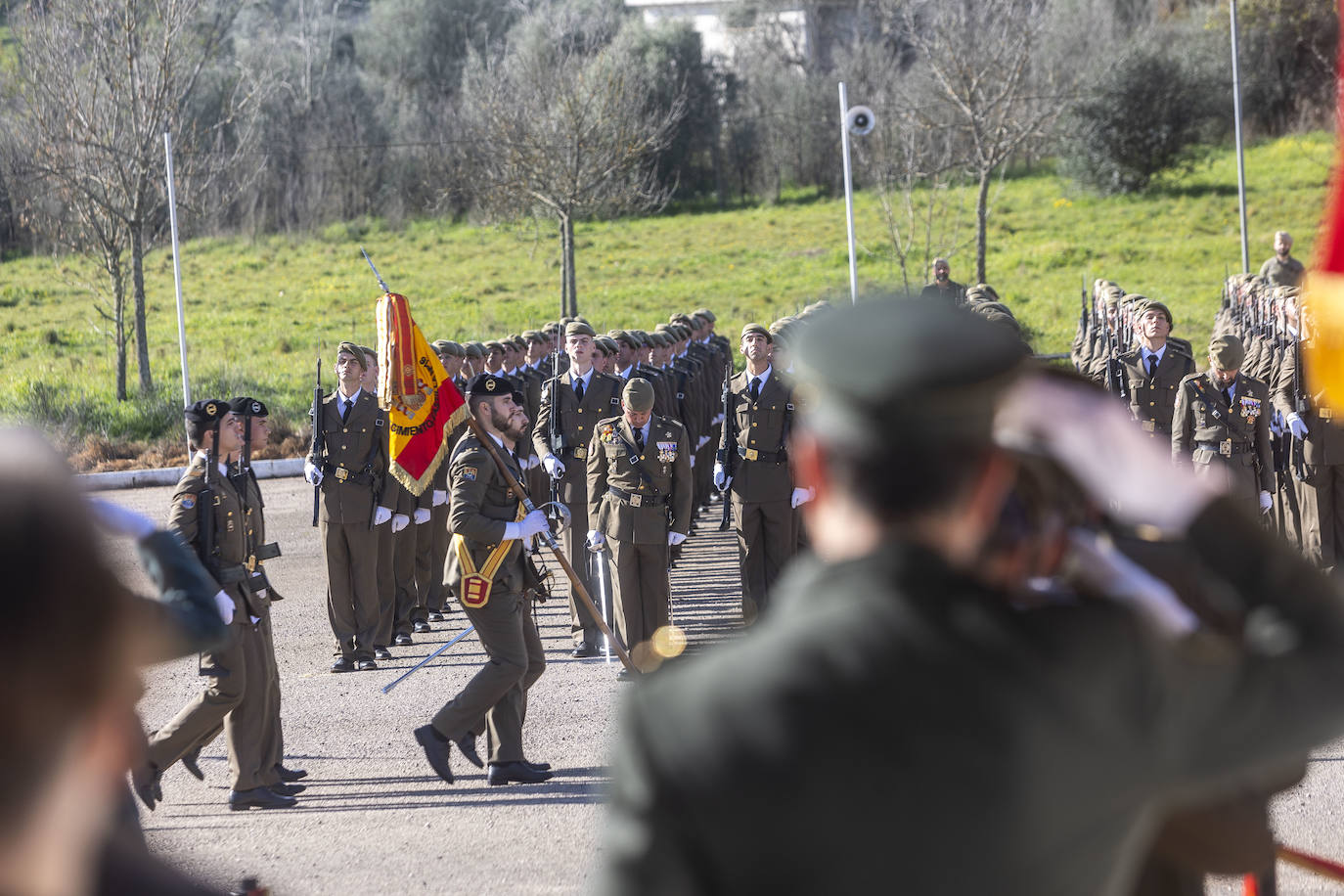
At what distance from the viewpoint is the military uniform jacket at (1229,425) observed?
31.4 feet

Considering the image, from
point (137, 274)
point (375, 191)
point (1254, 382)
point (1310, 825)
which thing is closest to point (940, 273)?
point (1254, 382)

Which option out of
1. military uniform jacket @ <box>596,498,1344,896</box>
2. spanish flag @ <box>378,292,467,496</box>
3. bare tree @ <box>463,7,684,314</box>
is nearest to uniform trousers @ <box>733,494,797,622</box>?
spanish flag @ <box>378,292,467,496</box>

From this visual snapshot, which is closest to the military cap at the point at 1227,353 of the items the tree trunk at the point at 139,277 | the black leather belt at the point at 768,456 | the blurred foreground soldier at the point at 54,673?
the black leather belt at the point at 768,456

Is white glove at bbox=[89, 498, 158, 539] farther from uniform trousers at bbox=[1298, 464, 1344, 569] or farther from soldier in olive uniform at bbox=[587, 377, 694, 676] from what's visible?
uniform trousers at bbox=[1298, 464, 1344, 569]

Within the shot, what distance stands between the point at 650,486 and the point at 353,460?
7.31ft

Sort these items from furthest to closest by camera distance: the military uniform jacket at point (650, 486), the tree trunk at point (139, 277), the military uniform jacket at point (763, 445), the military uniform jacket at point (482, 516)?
the tree trunk at point (139, 277), the military uniform jacket at point (763, 445), the military uniform jacket at point (650, 486), the military uniform jacket at point (482, 516)

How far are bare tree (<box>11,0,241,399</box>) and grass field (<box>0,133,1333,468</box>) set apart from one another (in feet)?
7.28

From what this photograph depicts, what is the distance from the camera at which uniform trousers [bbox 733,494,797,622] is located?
9.52m

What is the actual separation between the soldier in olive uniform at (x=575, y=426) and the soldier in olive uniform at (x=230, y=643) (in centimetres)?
399

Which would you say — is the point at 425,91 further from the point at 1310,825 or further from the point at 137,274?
the point at 1310,825

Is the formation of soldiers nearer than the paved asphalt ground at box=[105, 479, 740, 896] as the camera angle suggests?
No

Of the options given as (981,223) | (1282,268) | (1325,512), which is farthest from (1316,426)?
(981,223)

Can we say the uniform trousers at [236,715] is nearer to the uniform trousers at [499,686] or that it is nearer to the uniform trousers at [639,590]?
the uniform trousers at [499,686]

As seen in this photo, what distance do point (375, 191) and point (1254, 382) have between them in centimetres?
3139
